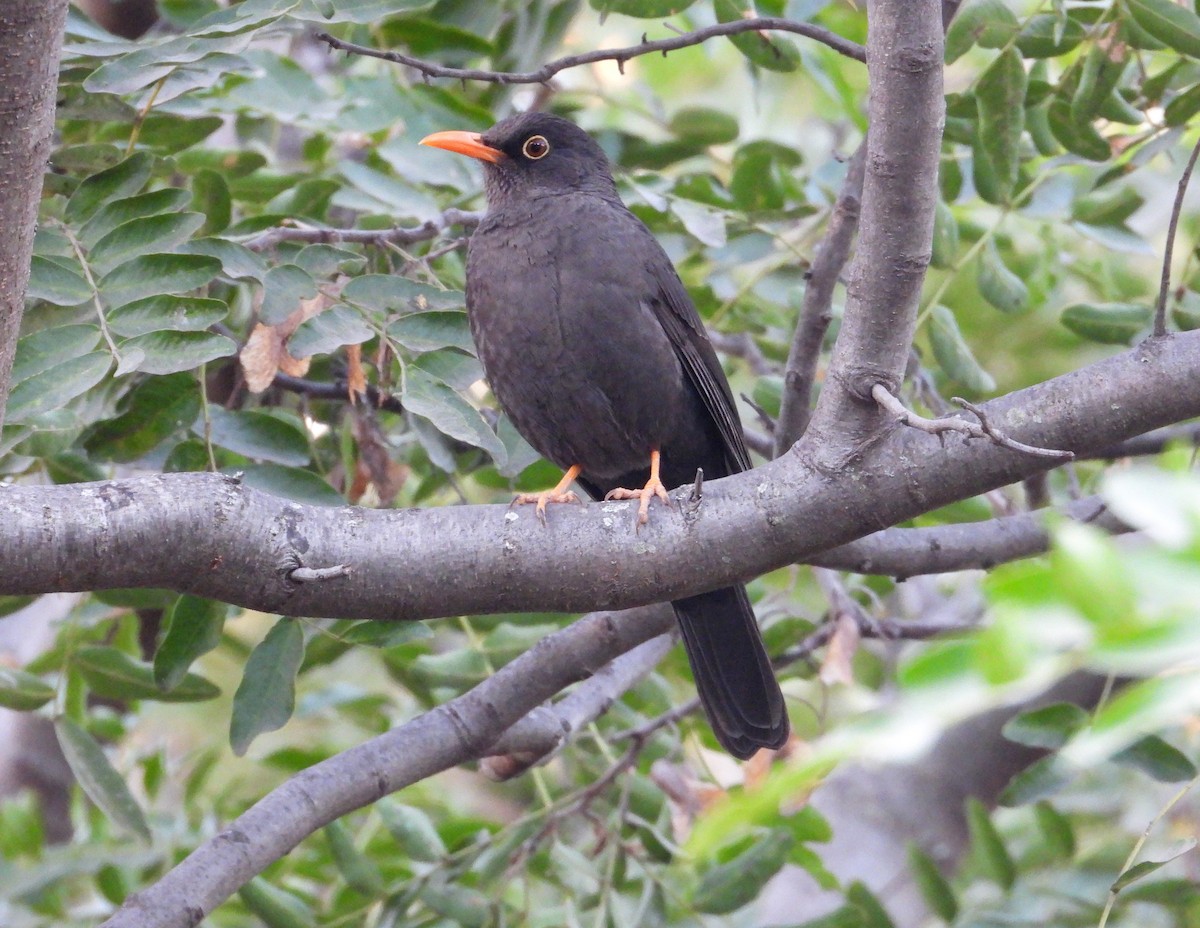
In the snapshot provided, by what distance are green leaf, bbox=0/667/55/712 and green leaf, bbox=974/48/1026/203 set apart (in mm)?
3251

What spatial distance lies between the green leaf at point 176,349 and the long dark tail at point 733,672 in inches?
68.9

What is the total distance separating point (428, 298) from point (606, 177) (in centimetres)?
132

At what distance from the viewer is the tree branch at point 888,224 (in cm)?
261

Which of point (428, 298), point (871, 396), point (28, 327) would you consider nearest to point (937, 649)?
point (871, 396)

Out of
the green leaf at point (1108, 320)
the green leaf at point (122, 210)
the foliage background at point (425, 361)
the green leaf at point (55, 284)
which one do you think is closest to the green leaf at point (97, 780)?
the foliage background at point (425, 361)

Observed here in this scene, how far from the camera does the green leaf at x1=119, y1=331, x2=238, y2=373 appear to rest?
3.05 metres

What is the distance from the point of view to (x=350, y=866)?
401 cm

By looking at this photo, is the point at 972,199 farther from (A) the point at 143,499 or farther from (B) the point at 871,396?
(A) the point at 143,499

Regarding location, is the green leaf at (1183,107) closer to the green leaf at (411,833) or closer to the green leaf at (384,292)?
the green leaf at (384,292)

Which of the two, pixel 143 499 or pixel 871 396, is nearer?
pixel 143 499

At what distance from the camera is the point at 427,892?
397 cm

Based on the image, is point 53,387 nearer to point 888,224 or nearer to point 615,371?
point 615,371

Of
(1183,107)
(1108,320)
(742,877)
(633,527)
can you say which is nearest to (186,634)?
(633,527)

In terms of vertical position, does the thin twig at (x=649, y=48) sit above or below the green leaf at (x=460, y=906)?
above
